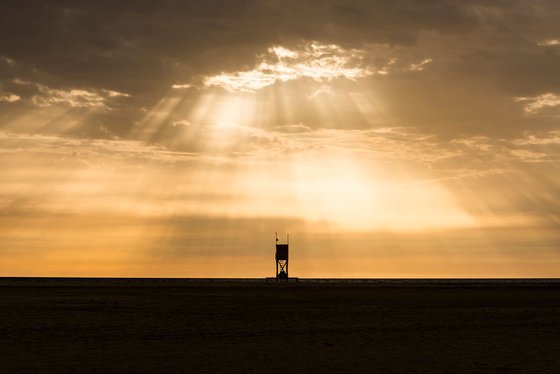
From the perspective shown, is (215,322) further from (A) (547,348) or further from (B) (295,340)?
(A) (547,348)

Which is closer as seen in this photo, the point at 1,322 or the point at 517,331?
the point at 517,331

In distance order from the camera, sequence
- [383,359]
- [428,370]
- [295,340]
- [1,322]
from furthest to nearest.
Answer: [1,322], [295,340], [383,359], [428,370]

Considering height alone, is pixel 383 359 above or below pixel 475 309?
below

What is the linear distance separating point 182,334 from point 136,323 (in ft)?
18.5

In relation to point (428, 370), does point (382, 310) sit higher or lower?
higher

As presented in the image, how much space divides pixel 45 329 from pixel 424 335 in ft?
50.5

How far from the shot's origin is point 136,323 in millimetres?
33031

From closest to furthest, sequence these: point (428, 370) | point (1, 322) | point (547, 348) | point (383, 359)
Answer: point (428, 370), point (383, 359), point (547, 348), point (1, 322)

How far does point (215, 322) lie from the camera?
3431 cm

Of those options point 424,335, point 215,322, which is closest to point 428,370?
point 424,335

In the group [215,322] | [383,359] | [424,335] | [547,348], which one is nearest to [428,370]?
[383,359]

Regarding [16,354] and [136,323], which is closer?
[16,354]

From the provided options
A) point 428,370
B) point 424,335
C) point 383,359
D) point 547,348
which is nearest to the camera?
point 428,370

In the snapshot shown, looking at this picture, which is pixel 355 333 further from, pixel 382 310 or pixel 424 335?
pixel 382 310
